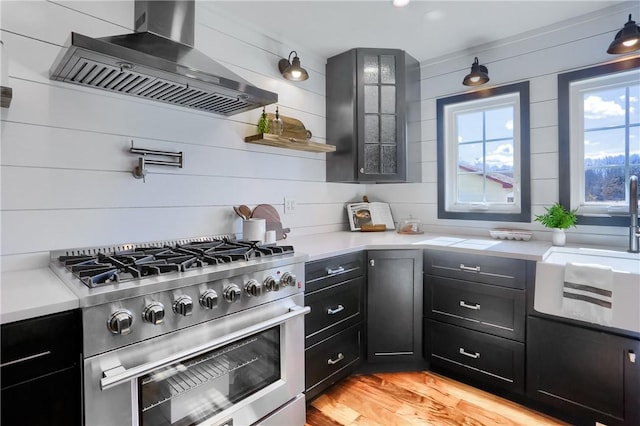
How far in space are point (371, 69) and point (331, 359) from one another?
216 cm

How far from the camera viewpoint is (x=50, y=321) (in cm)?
98

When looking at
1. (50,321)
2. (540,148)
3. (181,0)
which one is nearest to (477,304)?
(540,148)

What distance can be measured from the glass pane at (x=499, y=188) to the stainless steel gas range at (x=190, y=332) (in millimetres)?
1793

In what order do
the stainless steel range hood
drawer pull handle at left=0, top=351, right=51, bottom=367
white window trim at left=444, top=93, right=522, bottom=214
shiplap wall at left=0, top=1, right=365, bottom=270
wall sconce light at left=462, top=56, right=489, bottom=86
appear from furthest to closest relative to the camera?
1. white window trim at left=444, top=93, right=522, bottom=214
2. wall sconce light at left=462, top=56, right=489, bottom=86
3. shiplap wall at left=0, top=1, right=365, bottom=270
4. the stainless steel range hood
5. drawer pull handle at left=0, top=351, right=51, bottom=367

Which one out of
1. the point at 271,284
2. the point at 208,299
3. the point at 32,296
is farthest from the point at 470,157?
the point at 32,296

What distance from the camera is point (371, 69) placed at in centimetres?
268

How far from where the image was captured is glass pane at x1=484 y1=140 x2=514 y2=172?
261 cm

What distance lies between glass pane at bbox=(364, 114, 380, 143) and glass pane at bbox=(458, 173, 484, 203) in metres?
0.83

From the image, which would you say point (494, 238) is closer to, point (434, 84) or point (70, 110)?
point (434, 84)

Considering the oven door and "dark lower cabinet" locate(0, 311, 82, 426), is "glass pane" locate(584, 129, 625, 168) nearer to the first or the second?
the oven door

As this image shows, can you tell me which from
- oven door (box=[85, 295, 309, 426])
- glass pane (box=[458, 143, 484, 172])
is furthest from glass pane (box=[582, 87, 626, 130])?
oven door (box=[85, 295, 309, 426])

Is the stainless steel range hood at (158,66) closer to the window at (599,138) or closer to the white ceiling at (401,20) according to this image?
the white ceiling at (401,20)

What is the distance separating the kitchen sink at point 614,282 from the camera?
1.53m

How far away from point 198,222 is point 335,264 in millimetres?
864
